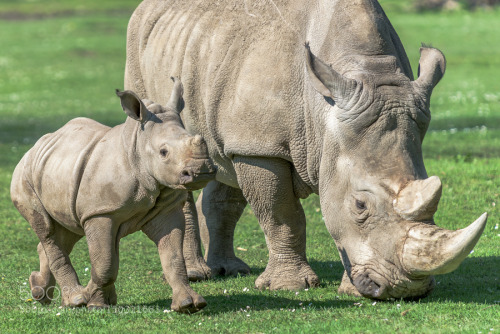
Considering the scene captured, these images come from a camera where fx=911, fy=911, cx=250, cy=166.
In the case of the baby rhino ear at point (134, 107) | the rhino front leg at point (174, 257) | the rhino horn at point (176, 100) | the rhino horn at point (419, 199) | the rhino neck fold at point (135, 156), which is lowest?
the rhino front leg at point (174, 257)

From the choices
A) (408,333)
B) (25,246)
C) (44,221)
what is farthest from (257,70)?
(25,246)

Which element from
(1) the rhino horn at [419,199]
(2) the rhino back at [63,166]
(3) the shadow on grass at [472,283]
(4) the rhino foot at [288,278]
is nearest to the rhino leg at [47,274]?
(2) the rhino back at [63,166]

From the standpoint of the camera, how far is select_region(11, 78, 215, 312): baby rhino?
611 cm

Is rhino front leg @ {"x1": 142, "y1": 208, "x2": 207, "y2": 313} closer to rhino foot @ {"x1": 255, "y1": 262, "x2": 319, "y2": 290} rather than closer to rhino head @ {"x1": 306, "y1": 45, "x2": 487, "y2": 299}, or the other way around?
rhino head @ {"x1": 306, "y1": 45, "x2": 487, "y2": 299}

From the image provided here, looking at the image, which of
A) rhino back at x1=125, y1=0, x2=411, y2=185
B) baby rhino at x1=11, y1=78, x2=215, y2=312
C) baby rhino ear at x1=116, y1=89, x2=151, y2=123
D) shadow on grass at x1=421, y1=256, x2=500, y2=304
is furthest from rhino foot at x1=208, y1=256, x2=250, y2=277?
baby rhino ear at x1=116, y1=89, x2=151, y2=123

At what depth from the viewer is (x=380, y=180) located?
636 cm

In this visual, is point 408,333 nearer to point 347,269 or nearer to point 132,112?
point 347,269

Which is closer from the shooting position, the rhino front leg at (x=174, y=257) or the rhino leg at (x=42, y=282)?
the rhino front leg at (x=174, y=257)

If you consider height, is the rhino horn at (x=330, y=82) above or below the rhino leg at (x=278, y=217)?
above

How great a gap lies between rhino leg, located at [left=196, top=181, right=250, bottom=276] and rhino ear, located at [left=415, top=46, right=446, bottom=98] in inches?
110

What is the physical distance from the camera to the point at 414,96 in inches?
258

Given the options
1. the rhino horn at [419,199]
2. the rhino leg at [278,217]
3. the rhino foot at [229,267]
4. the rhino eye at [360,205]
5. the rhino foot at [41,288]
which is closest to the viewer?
the rhino horn at [419,199]

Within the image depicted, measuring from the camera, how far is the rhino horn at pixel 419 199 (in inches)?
237

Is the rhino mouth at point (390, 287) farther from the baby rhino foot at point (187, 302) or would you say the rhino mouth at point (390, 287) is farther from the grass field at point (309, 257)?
the baby rhino foot at point (187, 302)
